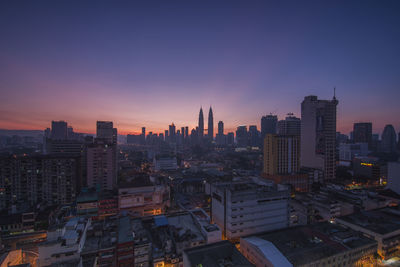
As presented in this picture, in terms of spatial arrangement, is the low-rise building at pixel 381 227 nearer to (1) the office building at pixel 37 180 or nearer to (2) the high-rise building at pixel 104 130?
(1) the office building at pixel 37 180

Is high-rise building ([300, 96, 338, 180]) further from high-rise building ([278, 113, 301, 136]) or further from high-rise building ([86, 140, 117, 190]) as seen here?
high-rise building ([86, 140, 117, 190])

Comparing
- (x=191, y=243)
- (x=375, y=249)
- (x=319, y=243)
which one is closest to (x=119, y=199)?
(x=191, y=243)

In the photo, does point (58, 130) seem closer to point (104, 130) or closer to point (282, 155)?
point (104, 130)

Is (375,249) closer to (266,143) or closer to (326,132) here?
(266,143)

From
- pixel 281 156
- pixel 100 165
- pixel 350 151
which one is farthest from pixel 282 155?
pixel 350 151

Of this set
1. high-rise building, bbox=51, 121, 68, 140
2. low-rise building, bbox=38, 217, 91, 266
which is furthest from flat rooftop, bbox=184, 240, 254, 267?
high-rise building, bbox=51, 121, 68, 140

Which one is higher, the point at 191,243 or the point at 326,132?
the point at 326,132

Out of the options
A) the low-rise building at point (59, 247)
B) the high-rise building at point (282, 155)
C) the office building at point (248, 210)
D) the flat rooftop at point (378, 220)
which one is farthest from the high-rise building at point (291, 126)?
the low-rise building at point (59, 247)
